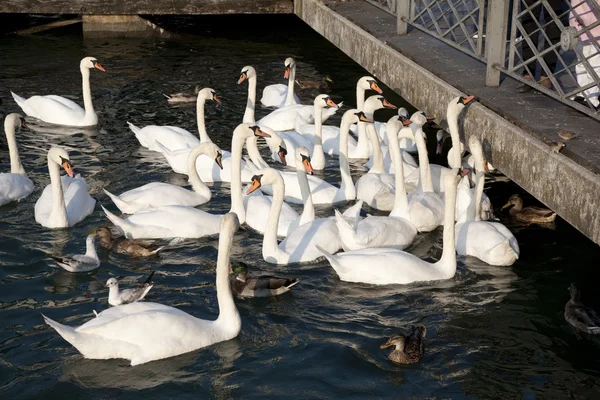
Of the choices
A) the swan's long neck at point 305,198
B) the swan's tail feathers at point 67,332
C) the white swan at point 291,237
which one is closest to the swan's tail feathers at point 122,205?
the white swan at point 291,237

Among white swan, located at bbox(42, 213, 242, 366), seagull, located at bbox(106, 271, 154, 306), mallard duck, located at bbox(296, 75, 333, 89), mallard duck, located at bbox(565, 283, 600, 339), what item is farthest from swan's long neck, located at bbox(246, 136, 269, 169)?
mallard duck, located at bbox(296, 75, 333, 89)

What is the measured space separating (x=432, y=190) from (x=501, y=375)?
3.93 meters

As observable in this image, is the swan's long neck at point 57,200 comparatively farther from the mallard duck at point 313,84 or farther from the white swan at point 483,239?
the mallard duck at point 313,84

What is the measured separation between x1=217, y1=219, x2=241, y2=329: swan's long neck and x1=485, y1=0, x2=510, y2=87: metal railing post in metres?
3.67

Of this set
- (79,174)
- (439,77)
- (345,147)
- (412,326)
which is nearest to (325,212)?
(345,147)

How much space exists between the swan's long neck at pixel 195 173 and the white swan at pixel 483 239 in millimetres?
2958

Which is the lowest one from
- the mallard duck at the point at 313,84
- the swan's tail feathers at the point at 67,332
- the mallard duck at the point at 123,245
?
the mallard duck at the point at 313,84

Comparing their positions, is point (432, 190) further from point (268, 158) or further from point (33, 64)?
point (33, 64)

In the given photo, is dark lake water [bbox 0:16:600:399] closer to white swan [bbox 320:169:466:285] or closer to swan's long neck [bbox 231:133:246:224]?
white swan [bbox 320:169:466:285]

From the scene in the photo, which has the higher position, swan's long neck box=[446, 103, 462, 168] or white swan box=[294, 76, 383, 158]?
swan's long neck box=[446, 103, 462, 168]

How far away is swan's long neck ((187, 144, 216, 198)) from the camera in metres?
11.0

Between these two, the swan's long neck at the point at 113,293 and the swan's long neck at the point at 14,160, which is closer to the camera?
the swan's long neck at the point at 113,293

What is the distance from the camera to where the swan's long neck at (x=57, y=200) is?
10008 millimetres

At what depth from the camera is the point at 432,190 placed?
10.8m
